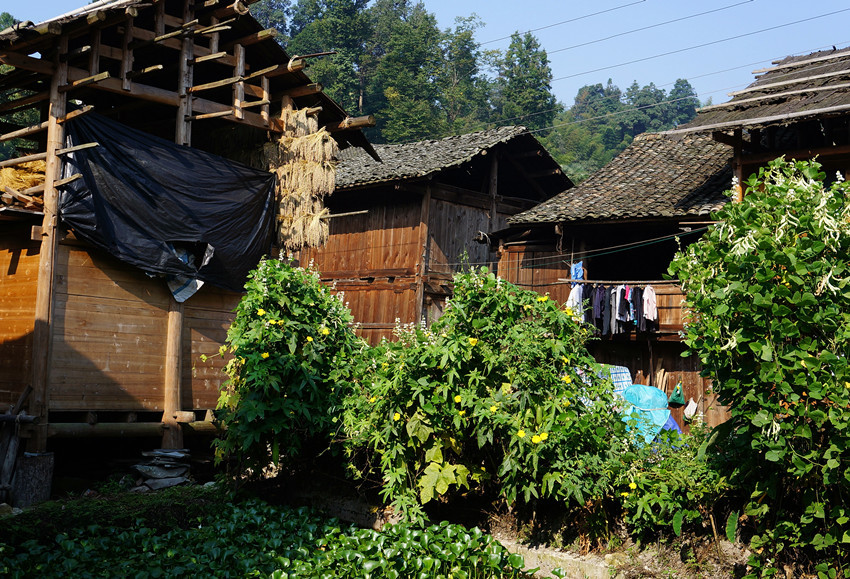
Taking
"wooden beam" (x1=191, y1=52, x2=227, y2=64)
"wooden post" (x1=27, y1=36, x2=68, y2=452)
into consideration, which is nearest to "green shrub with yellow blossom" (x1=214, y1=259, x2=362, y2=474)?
"wooden post" (x1=27, y1=36, x2=68, y2=452)

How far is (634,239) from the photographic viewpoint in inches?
662

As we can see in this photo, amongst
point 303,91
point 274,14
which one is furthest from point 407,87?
point 303,91

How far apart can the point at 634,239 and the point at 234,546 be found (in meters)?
12.1

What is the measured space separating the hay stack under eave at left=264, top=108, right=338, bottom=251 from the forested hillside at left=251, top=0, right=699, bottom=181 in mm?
29157

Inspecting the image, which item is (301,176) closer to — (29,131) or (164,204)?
(164,204)

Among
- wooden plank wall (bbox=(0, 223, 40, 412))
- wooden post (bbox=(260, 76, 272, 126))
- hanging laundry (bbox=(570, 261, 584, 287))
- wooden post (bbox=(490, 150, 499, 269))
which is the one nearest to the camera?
wooden plank wall (bbox=(0, 223, 40, 412))

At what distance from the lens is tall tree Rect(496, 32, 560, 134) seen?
4909 cm

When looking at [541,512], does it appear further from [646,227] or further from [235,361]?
[646,227]

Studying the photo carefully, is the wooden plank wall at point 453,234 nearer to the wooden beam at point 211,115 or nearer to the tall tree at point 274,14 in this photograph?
the wooden beam at point 211,115

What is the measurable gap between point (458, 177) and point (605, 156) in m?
43.2

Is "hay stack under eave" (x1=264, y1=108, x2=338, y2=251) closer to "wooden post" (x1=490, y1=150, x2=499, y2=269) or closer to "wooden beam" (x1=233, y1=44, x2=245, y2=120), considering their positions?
"wooden beam" (x1=233, y1=44, x2=245, y2=120)

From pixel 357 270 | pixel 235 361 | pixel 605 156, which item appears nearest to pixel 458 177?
pixel 357 270

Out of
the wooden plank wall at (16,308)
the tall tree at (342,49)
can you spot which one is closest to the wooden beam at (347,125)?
the wooden plank wall at (16,308)

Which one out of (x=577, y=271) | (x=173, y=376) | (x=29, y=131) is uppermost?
(x=29, y=131)
